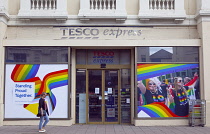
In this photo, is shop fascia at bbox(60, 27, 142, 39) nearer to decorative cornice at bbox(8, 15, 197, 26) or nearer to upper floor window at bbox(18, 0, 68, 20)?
decorative cornice at bbox(8, 15, 197, 26)

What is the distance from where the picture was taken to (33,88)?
13688mm

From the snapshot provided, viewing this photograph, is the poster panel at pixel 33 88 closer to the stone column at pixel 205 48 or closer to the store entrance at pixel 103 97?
the store entrance at pixel 103 97

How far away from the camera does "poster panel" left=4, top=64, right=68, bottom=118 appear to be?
A: 532 inches

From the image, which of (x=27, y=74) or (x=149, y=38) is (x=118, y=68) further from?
(x=27, y=74)

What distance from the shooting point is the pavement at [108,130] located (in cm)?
1188

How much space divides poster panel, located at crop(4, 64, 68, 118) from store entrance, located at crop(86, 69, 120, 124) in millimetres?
1509

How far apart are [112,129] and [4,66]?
554cm

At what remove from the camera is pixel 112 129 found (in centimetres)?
1277

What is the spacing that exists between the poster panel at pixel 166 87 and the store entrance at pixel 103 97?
1478mm

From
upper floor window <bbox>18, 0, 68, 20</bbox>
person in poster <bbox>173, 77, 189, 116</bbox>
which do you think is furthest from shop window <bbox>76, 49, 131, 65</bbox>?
person in poster <bbox>173, 77, 189, 116</bbox>

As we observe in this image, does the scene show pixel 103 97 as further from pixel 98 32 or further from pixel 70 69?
pixel 98 32

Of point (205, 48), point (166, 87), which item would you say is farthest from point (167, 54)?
point (205, 48)

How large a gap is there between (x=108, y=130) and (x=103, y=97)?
2431 millimetres

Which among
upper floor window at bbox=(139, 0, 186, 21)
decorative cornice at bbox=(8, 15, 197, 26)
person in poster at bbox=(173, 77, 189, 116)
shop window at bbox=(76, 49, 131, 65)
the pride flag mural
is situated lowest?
person in poster at bbox=(173, 77, 189, 116)
